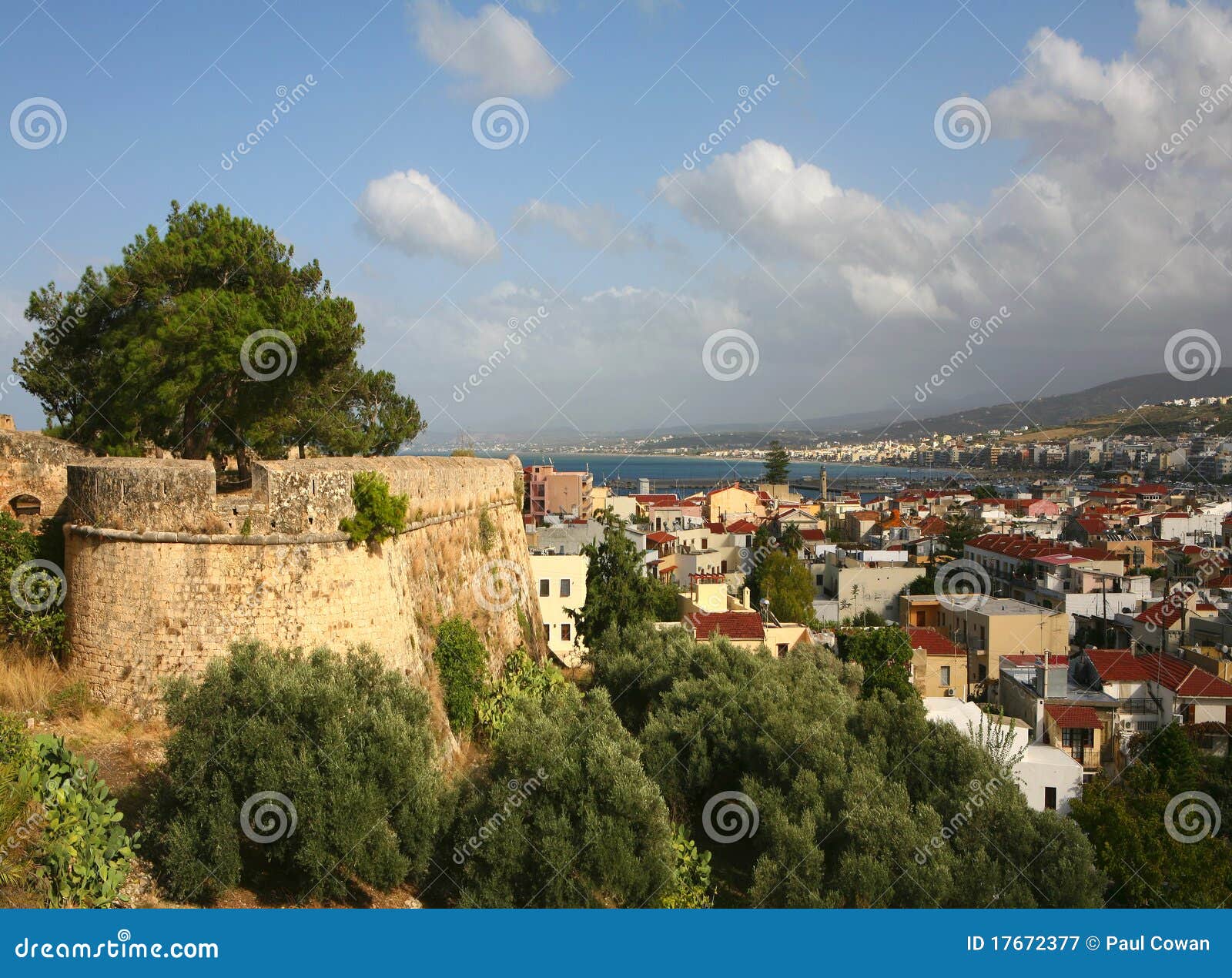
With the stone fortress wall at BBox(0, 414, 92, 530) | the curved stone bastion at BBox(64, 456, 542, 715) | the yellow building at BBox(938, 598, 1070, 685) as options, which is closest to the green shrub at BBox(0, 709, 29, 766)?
the curved stone bastion at BBox(64, 456, 542, 715)

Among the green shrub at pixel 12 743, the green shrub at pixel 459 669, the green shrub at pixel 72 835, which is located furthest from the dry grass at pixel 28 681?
the green shrub at pixel 459 669

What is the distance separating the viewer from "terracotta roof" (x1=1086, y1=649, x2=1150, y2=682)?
2868 centimetres

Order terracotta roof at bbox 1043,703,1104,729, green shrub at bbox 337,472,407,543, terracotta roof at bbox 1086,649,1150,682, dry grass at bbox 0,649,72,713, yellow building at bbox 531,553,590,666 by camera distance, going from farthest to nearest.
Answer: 1. yellow building at bbox 531,553,590,666
2. terracotta roof at bbox 1086,649,1150,682
3. terracotta roof at bbox 1043,703,1104,729
4. green shrub at bbox 337,472,407,543
5. dry grass at bbox 0,649,72,713

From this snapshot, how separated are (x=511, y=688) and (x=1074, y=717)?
689 inches

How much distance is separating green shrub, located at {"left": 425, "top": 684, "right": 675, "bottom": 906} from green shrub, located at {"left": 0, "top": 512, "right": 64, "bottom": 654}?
6.92m

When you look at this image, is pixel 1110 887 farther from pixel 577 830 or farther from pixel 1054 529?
pixel 1054 529

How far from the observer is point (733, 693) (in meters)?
18.1

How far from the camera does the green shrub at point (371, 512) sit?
13805 mm

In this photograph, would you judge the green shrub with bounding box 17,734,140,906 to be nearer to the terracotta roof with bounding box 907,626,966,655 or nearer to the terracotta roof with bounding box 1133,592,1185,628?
the terracotta roof with bounding box 907,626,966,655

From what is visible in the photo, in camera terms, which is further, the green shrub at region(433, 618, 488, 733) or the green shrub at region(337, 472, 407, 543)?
the green shrub at region(433, 618, 488, 733)

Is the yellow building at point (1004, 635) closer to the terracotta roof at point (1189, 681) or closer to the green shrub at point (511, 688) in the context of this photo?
the terracotta roof at point (1189, 681)

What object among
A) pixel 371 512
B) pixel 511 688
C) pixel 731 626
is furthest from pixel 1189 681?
pixel 371 512

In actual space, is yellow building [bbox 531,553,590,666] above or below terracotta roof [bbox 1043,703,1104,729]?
above

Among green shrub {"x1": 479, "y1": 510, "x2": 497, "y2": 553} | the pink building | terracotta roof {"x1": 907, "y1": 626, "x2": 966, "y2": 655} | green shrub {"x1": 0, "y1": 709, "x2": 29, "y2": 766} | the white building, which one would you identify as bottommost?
the white building
